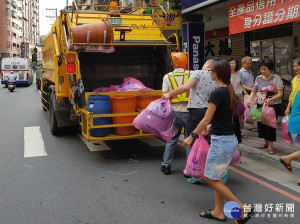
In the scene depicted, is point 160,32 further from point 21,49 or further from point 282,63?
point 21,49

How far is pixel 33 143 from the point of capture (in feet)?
24.9

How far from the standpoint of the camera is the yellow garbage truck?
5.96 metres

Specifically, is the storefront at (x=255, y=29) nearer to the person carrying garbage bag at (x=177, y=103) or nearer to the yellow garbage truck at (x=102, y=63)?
the yellow garbage truck at (x=102, y=63)

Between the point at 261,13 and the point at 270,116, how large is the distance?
A: 2963 millimetres

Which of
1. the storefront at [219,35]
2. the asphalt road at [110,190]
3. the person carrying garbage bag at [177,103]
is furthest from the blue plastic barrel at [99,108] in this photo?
the storefront at [219,35]

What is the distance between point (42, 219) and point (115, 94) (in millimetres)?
2949

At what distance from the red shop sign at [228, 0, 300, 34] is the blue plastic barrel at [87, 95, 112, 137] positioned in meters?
4.08

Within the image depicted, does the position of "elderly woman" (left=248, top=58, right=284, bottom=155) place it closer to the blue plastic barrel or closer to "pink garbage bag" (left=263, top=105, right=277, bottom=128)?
"pink garbage bag" (left=263, top=105, right=277, bottom=128)

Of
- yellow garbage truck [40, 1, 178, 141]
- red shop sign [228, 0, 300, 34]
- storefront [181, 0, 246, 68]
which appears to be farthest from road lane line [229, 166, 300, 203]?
storefront [181, 0, 246, 68]

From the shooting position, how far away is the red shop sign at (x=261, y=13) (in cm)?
689

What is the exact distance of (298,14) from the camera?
6668 millimetres

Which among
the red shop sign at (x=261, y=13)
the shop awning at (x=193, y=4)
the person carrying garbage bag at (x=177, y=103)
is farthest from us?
the shop awning at (x=193, y=4)

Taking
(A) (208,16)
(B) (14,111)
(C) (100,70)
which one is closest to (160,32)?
(C) (100,70)

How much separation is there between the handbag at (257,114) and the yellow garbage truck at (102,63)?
176 cm
